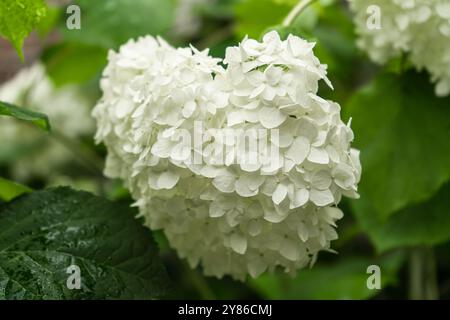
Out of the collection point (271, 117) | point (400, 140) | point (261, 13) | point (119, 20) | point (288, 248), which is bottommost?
point (288, 248)

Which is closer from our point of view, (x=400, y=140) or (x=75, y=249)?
(x=75, y=249)

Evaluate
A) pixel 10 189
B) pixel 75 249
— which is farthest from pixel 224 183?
pixel 10 189

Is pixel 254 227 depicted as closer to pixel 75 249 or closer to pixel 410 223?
pixel 75 249

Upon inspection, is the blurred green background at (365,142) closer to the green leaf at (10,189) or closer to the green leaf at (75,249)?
the green leaf at (75,249)

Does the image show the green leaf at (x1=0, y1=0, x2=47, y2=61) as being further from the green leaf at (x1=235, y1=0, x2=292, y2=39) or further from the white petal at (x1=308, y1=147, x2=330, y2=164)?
the green leaf at (x1=235, y1=0, x2=292, y2=39)
